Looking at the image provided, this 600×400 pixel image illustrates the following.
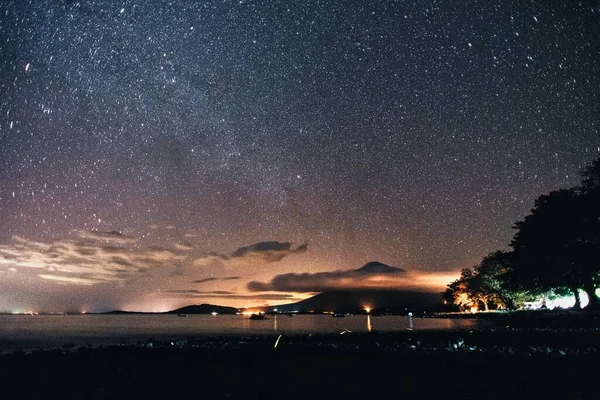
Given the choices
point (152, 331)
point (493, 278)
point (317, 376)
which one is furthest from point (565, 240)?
point (152, 331)

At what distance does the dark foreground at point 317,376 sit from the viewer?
1325 centimetres

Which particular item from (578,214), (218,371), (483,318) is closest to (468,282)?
(483,318)

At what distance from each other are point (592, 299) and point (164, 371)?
154ft

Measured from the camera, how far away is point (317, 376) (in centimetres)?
1634

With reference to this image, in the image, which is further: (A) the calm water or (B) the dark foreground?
(A) the calm water

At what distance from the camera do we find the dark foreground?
43.5ft

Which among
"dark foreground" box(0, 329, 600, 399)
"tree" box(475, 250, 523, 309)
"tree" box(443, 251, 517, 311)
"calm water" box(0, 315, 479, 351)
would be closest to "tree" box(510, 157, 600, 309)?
"calm water" box(0, 315, 479, 351)

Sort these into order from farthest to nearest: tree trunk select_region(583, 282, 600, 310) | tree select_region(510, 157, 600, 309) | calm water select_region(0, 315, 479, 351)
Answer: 1. calm water select_region(0, 315, 479, 351)
2. tree trunk select_region(583, 282, 600, 310)
3. tree select_region(510, 157, 600, 309)

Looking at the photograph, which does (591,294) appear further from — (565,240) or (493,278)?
(493,278)

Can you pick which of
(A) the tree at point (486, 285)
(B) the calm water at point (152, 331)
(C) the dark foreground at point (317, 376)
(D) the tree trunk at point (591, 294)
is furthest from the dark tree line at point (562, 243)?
(C) the dark foreground at point (317, 376)

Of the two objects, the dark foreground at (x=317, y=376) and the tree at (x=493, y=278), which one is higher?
the tree at (x=493, y=278)

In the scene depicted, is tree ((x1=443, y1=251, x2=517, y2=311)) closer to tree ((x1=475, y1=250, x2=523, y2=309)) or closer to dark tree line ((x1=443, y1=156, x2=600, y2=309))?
tree ((x1=475, y1=250, x2=523, y2=309))

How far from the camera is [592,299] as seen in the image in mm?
49594

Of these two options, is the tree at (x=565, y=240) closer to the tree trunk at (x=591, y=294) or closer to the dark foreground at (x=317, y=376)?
the tree trunk at (x=591, y=294)
